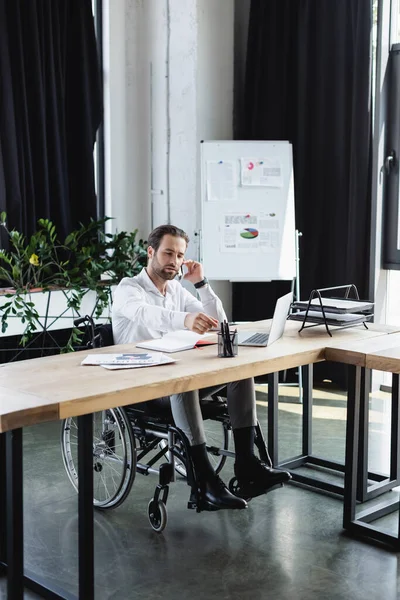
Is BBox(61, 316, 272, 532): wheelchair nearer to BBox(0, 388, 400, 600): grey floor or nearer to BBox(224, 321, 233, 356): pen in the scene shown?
BBox(0, 388, 400, 600): grey floor

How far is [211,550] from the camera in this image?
289 cm

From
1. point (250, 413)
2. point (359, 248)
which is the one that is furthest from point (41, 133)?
point (250, 413)

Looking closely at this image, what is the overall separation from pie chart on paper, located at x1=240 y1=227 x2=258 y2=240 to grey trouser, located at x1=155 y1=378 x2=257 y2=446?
2.19 meters

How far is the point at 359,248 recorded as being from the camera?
5348mm

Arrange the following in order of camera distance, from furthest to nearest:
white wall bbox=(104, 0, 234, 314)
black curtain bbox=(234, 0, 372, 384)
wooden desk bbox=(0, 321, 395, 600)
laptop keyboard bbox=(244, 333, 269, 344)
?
white wall bbox=(104, 0, 234, 314)
black curtain bbox=(234, 0, 372, 384)
laptop keyboard bbox=(244, 333, 269, 344)
wooden desk bbox=(0, 321, 395, 600)

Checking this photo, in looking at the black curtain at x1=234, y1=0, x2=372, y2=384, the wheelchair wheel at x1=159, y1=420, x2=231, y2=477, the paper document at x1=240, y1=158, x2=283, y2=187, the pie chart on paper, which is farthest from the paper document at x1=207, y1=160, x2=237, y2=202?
the wheelchair wheel at x1=159, y1=420, x2=231, y2=477

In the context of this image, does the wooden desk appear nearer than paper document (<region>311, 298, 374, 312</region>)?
Yes

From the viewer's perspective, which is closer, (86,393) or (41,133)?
(86,393)

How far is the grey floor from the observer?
2.60 meters

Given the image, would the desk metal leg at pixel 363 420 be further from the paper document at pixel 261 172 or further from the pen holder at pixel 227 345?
the paper document at pixel 261 172

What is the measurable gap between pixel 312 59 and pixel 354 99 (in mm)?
515

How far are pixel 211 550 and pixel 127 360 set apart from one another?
0.79 meters

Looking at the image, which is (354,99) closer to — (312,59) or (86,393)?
(312,59)

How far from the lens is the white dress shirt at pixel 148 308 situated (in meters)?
3.27
